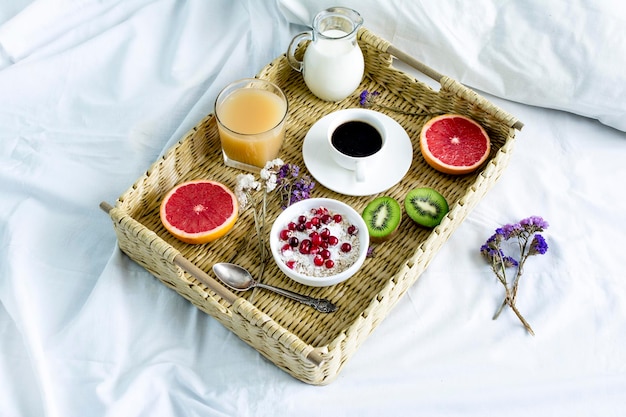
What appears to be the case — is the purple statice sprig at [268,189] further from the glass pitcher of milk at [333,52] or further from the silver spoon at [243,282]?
the glass pitcher of milk at [333,52]

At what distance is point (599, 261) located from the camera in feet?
5.49

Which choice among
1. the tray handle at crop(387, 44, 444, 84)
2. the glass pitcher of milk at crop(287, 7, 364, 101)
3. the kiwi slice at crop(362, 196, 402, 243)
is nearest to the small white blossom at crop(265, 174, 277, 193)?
the kiwi slice at crop(362, 196, 402, 243)

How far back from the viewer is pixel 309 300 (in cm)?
149

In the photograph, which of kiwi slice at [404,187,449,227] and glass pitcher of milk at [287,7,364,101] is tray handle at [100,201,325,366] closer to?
kiwi slice at [404,187,449,227]

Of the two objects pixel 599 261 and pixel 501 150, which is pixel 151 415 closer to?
pixel 501 150

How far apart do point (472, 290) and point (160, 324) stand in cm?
70

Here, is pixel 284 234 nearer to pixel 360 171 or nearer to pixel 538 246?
pixel 360 171

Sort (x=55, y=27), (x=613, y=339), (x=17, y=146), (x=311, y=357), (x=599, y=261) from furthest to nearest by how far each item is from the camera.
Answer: (x=55, y=27)
(x=17, y=146)
(x=599, y=261)
(x=613, y=339)
(x=311, y=357)

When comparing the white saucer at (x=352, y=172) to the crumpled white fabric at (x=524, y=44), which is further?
the crumpled white fabric at (x=524, y=44)

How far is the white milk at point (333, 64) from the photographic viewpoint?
1759mm

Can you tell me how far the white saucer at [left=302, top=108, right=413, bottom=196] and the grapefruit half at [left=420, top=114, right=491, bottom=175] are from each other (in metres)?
0.05

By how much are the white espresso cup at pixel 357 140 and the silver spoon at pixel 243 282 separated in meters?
0.33

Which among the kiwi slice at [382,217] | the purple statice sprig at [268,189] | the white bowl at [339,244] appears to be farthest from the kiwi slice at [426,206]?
the purple statice sprig at [268,189]

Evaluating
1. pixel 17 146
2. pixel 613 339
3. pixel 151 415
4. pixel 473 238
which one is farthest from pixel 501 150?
pixel 17 146
